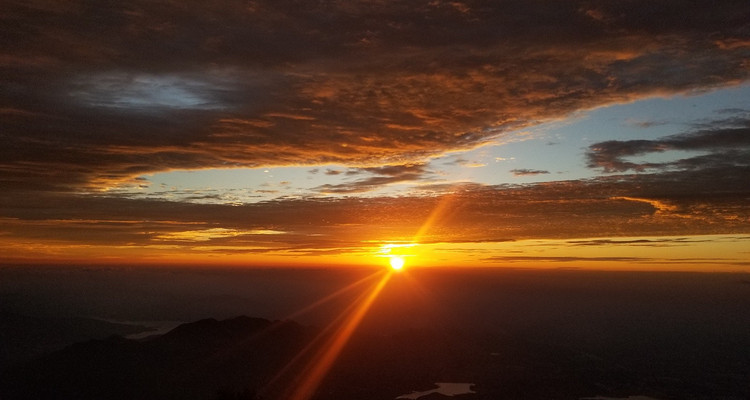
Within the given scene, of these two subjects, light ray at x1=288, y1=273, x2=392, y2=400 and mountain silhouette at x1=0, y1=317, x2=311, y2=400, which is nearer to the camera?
light ray at x1=288, y1=273, x2=392, y2=400

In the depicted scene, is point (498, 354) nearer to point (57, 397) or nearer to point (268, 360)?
point (268, 360)

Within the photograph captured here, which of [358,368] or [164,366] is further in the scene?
[358,368]

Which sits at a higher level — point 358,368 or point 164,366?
point 164,366

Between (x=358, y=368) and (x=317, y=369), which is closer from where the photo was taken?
(x=317, y=369)

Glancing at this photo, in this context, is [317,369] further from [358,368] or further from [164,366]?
[164,366]

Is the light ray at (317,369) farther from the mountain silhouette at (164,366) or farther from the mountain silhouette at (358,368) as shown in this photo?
the mountain silhouette at (164,366)

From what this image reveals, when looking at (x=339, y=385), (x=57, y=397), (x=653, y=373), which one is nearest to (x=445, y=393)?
(x=339, y=385)

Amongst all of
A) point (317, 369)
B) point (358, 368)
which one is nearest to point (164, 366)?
point (317, 369)

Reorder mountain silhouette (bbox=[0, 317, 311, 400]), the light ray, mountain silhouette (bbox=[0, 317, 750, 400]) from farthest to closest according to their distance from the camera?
1. mountain silhouette (bbox=[0, 317, 750, 400])
2. mountain silhouette (bbox=[0, 317, 311, 400])
3. the light ray

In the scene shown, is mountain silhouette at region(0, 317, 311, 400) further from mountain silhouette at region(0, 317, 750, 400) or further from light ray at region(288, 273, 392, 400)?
light ray at region(288, 273, 392, 400)

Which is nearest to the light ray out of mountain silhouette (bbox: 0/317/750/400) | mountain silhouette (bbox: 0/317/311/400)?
mountain silhouette (bbox: 0/317/750/400)

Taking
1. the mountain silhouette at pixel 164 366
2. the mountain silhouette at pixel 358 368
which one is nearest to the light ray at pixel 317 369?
the mountain silhouette at pixel 358 368
